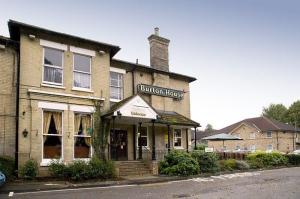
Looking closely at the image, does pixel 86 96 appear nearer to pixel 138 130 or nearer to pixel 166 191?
pixel 138 130

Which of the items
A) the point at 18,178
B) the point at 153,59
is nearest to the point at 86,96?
the point at 18,178

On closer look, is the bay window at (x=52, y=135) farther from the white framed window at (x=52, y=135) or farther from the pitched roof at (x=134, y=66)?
the pitched roof at (x=134, y=66)

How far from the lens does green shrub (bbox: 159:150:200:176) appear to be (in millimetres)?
18281

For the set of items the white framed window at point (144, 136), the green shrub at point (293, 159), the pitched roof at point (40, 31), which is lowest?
the green shrub at point (293, 159)

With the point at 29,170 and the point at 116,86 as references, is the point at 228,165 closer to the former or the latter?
the point at 116,86

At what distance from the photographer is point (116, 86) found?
2136 cm

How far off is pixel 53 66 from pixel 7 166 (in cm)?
562

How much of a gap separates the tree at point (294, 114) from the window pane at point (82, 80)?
236 feet

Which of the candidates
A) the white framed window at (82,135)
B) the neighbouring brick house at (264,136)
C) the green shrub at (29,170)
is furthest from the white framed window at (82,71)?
the neighbouring brick house at (264,136)

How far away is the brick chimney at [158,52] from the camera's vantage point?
23.9 m

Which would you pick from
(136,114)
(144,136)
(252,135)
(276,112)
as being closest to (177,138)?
(144,136)

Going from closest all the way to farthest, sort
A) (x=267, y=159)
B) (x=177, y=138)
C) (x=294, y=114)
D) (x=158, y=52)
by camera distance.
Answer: (x=158, y=52), (x=177, y=138), (x=267, y=159), (x=294, y=114)

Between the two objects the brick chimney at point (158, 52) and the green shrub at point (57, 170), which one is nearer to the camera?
the green shrub at point (57, 170)

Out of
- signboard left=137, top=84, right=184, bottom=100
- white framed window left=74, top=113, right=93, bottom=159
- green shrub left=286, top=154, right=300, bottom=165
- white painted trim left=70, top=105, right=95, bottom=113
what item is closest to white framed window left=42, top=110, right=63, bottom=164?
white painted trim left=70, top=105, right=95, bottom=113
